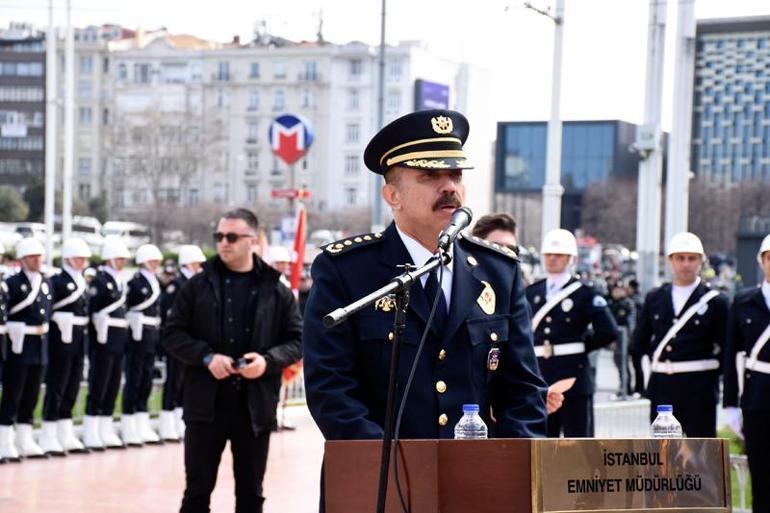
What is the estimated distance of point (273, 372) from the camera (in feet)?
28.1

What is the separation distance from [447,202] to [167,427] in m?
13.2

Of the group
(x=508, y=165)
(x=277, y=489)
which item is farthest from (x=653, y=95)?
(x=508, y=165)

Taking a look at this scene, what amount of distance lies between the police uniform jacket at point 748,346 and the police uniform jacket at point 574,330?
1313mm

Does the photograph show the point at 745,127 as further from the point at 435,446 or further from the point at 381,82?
the point at 435,446

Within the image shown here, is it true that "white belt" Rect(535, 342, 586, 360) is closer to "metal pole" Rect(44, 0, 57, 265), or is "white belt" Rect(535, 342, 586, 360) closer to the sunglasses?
the sunglasses

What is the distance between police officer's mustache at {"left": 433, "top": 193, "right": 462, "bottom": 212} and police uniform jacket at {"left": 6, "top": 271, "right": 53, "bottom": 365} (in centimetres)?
1086

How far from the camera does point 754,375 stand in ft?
33.2

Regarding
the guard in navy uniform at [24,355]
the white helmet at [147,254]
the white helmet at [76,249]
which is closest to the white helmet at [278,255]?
the white helmet at [147,254]

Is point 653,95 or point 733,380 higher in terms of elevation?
point 653,95

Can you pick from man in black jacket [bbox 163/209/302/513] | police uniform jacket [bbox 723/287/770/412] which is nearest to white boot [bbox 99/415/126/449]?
man in black jacket [bbox 163/209/302/513]

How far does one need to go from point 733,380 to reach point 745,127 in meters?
34.9

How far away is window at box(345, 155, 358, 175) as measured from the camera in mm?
109375

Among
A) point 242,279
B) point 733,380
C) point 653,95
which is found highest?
point 653,95

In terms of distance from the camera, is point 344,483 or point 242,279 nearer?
point 344,483
